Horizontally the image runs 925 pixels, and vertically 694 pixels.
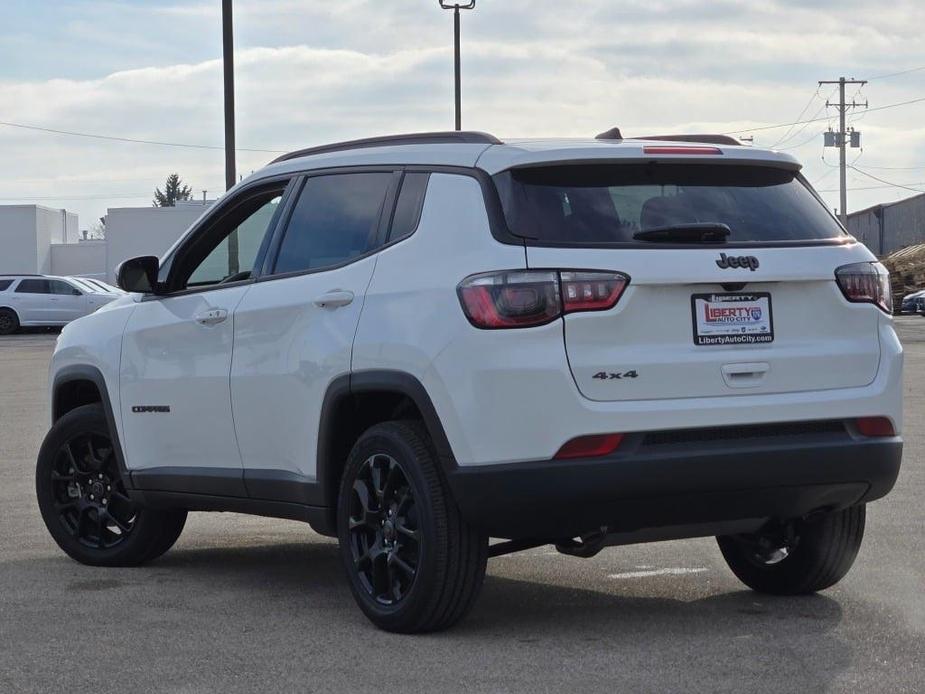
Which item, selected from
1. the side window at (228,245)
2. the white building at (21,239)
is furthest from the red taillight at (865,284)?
the white building at (21,239)

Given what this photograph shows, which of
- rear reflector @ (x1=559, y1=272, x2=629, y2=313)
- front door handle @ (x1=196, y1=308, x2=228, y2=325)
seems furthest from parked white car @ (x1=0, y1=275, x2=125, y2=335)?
rear reflector @ (x1=559, y1=272, x2=629, y2=313)

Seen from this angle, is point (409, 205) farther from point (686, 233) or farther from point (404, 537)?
point (404, 537)

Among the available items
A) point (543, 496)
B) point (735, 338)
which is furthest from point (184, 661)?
point (735, 338)

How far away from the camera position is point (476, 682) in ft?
17.4

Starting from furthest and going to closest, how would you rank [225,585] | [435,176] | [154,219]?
[154,219]
[225,585]
[435,176]

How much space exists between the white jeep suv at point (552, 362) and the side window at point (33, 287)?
37088mm

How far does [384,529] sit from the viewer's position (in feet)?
20.1

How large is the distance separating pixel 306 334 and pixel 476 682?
1699 millimetres

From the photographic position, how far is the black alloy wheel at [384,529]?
236 inches

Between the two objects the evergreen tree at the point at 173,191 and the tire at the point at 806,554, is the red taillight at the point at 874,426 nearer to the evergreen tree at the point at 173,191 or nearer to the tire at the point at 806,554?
the tire at the point at 806,554

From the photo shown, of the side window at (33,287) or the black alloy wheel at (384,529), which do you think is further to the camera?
the side window at (33,287)

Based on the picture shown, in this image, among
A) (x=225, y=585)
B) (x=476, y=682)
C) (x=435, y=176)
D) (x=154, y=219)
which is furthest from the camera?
(x=154, y=219)

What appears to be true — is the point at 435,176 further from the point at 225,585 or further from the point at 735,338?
the point at 225,585

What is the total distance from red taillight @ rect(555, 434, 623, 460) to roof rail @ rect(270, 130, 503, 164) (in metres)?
1.19
